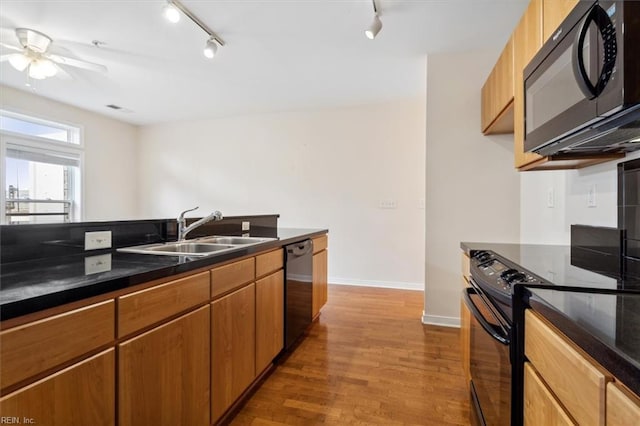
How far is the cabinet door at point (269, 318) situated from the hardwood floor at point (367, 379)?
0.18m

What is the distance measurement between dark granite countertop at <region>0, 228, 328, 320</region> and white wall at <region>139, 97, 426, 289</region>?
304cm

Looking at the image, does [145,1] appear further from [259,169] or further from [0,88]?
[0,88]

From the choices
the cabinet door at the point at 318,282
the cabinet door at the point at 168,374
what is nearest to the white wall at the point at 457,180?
the cabinet door at the point at 318,282

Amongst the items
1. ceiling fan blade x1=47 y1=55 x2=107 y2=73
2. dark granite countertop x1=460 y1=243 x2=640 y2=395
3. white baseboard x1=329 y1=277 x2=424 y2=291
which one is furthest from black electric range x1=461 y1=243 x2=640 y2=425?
ceiling fan blade x1=47 y1=55 x2=107 y2=73

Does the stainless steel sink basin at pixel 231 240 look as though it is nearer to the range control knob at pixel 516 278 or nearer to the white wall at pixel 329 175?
the range control knob at pixel 516 278

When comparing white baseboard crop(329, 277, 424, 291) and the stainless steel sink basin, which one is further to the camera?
white baseboard crop(329, 277, 424, 291)

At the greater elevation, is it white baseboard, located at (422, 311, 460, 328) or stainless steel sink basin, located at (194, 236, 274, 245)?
stainless steel sink basin, located at (194, 236, 274, 245)

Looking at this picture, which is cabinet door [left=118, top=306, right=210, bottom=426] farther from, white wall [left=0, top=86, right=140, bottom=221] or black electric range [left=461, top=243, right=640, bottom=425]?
white wall [left=0, top=86, right=140, bottom=221]

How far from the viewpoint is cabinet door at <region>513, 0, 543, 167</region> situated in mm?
1530

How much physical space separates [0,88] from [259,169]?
3.37 metres

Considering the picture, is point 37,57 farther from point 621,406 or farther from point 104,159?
point 621,406

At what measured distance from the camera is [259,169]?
4.84 meters

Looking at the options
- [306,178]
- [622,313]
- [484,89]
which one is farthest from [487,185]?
[306,178]

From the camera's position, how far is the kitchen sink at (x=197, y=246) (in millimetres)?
1520
